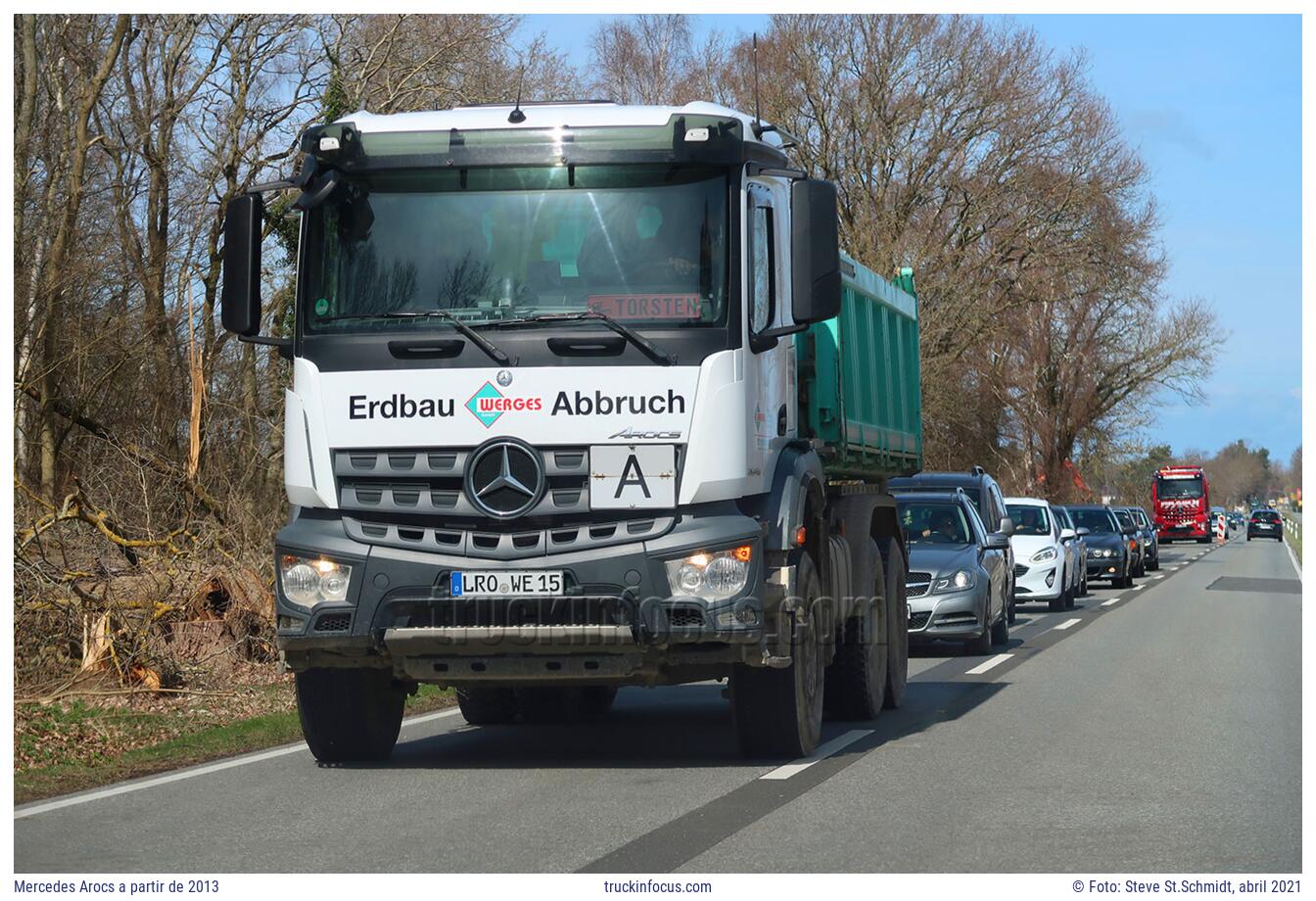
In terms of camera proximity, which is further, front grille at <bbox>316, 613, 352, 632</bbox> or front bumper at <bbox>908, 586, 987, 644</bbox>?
front bumper at <bbox>908, 586, 987, 644</bbox>

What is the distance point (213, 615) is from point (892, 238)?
3028 centimetres

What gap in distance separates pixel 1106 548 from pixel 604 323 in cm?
2892

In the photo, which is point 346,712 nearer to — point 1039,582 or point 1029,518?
point 1039,582

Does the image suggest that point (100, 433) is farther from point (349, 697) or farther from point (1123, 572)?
point (1123, 572)

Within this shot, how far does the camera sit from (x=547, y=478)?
8773mm

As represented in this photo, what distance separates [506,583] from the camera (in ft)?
28.6

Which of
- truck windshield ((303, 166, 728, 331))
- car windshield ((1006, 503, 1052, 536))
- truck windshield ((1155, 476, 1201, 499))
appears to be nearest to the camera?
truck windshield ((303, 166, 728, 331))

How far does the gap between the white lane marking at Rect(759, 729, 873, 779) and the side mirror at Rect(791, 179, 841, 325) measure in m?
2.35

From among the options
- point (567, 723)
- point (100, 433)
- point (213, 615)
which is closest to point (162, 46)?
point (100, 433)

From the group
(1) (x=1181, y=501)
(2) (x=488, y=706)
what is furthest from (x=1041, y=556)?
(1) (x=1181, y=501)

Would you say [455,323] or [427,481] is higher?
[455,323]

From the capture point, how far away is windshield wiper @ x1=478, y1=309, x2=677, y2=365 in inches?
345

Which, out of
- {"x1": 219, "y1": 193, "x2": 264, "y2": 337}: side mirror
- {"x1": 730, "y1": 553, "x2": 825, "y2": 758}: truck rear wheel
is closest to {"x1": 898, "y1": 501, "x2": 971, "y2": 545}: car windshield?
{"x1": 730, "y1": 553, "x2": 825, "y2": 758}: truck rear wheel

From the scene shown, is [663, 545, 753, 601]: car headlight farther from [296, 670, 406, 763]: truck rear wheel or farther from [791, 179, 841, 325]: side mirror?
[296, 670, 406, 763]: truck rear wheel
